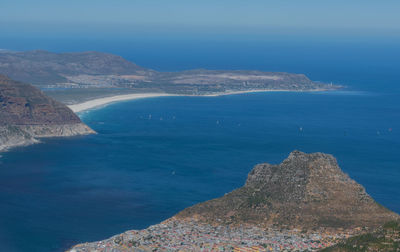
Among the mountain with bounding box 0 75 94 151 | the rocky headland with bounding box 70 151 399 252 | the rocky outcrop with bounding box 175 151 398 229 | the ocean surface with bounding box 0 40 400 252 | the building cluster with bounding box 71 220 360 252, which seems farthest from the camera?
the mountain with bounding box 0 75 94 151

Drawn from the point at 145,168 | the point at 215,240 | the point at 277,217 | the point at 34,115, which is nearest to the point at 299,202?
the point at 277,217

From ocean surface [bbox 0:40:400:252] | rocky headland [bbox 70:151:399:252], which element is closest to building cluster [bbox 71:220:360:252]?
rocky headland [bbox 70:151:399:252]

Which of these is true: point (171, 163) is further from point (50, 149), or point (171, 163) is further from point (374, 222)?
point (374, 222)

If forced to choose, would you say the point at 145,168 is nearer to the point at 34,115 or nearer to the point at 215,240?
the point at 34,115

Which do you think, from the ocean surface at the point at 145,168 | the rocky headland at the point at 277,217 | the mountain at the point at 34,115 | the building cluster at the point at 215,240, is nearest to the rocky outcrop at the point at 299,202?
the rocky headland at the point at 277,217

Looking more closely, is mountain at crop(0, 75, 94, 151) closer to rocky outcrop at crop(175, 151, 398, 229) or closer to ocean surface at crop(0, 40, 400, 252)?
ocean surface at crop(0, 40, 400, 252)

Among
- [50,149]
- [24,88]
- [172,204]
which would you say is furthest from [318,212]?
[24,88]

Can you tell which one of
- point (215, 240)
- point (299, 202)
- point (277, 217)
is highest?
point (299, 202)

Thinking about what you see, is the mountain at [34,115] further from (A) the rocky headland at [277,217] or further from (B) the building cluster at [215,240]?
(B) the building cluster at [215,240]
